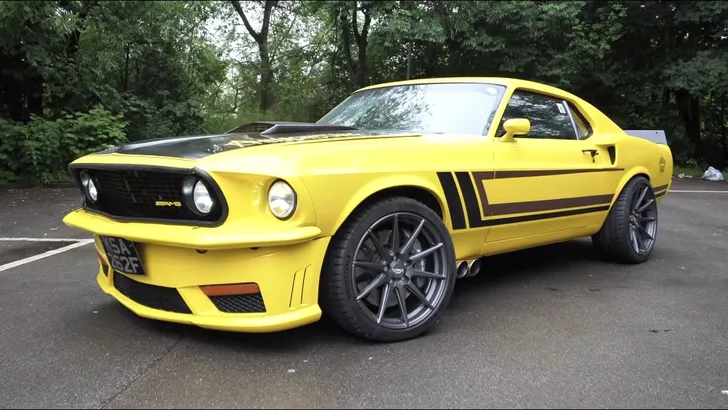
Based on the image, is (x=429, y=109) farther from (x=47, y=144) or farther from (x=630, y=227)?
(x=47, y=144)

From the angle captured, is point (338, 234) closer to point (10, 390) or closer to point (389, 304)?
point (389, 304)

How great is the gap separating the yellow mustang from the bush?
8601 mm

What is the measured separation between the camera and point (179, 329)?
3.03m

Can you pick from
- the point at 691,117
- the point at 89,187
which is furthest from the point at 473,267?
the point at 691,117

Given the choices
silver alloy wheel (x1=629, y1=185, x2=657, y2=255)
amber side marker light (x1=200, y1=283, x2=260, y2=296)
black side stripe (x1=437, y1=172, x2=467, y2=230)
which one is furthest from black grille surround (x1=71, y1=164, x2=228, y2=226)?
silver alloy wheel (x1=629, y1=185, x2=657, y2=255)

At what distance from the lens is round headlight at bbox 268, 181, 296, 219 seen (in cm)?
252

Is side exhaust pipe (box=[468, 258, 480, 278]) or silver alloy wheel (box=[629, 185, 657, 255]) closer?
side exhaust pipe (box=[468, 258, 480, 278])

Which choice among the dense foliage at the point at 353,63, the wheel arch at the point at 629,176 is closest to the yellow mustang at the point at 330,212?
the wheel arch at the point at 629,176

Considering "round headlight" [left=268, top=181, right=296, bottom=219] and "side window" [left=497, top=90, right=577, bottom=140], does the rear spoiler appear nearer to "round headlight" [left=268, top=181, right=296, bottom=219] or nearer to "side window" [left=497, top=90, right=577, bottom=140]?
"side window" [left=497, top=90, right=577, bottom=140]

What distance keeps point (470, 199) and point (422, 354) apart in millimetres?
962

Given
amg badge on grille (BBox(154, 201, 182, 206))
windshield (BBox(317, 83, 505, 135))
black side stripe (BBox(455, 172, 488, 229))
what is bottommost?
black side stripe (BBox(455, 172, 488, 229))

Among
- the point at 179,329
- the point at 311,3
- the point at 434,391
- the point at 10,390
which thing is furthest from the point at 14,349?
the point at 311,3

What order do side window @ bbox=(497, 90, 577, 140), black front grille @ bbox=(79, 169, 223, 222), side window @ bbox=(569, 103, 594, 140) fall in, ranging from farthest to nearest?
1. side window @ bbox=(569, 103, 594, 140)
2. side window @ bbox=(497, 90, 577, 140)
3. black front grille @ bbox=(79, 169, 223, 222)

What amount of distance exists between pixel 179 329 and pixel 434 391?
4.64 feet
